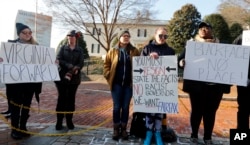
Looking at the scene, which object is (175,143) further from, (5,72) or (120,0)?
(120,0)

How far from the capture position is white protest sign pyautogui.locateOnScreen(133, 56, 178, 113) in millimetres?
4602

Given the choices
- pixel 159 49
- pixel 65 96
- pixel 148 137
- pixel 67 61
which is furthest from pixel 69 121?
pixel 159 49

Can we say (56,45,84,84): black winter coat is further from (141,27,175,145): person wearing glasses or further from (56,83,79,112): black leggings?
(141,27,175,145): person wearing glasses

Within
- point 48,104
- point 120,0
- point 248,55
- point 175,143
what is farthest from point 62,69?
point 120,0

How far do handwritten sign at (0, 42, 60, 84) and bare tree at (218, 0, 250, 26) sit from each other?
21893 millimetres

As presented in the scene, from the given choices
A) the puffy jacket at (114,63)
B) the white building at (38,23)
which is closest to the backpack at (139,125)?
the puffy jacket at (114,63)

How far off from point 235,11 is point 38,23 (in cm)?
1689

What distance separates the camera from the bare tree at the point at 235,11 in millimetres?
24561

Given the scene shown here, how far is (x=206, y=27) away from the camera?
181 inches

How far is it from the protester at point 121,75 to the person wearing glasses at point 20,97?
1.40m

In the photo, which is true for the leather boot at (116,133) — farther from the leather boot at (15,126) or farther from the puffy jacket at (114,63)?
the leather boot at (15,126)

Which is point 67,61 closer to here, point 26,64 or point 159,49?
point 26,64

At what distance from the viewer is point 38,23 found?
2078 centimetres

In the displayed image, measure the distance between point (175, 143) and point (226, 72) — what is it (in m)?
1.49
